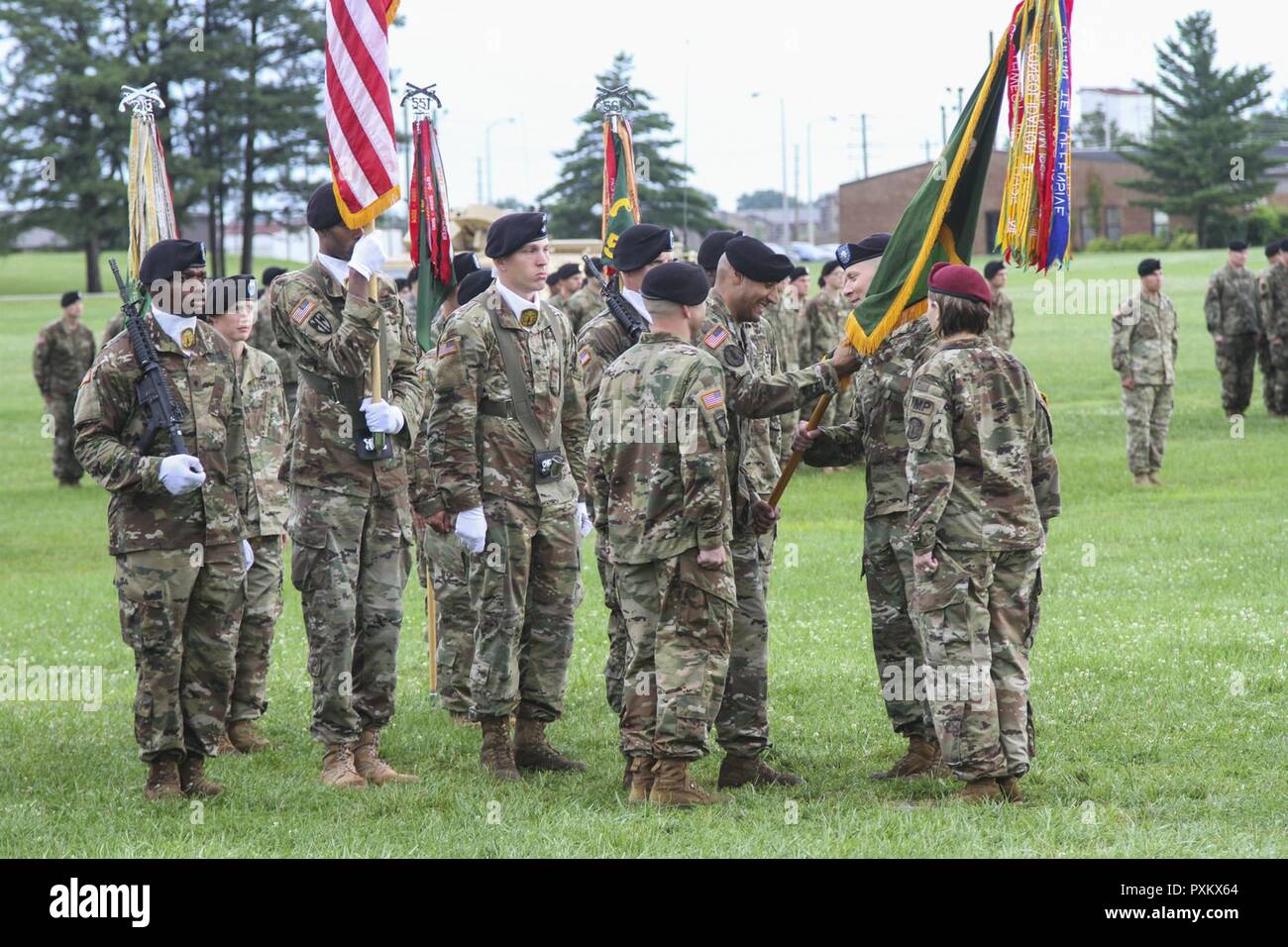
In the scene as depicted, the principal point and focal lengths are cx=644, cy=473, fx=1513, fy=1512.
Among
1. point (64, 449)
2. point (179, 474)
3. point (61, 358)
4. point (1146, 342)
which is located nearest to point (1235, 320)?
point (1146, 342)

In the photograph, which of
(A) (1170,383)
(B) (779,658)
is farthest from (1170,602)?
(A) (1170,383)

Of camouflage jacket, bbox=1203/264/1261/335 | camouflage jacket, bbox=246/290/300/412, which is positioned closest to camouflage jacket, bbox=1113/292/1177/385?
camouflage jacket, bbox=1203/264/1261/335

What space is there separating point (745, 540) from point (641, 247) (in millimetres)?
1709

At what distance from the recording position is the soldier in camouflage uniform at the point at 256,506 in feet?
26.6

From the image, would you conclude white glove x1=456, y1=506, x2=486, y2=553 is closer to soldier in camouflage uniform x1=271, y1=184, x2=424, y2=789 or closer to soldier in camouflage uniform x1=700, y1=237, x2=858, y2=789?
soldier in camouflage uniform x1=271, y1=184, x2=424, y2=789

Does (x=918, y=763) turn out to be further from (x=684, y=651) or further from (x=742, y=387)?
(x=742, y=387)

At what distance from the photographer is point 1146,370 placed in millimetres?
17828

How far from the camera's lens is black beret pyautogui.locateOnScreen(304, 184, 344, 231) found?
762 centimetres

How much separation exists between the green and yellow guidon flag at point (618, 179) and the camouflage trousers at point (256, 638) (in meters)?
3.33

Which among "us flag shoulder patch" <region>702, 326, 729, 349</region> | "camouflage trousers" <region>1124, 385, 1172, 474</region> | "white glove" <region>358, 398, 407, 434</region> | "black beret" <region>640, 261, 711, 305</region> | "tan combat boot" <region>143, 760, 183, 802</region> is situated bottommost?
"tan combat boot" <region>143, 760, 183, 802</region>

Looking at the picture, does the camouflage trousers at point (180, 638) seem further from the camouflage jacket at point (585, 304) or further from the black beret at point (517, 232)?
the camouflage jacket at point (585, 304)

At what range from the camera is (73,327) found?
70.2 ft

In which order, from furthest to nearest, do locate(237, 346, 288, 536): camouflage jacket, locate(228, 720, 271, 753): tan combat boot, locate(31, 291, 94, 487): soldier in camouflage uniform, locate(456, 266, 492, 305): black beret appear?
locate(31, 291, 94, 487): soldier in camouflage uniform → locate(237, 346, 288, 536): camouflage jacket → locate(456, 266, 492, 305): black beret → locate(228, 720, 271, 753): tan combat boot

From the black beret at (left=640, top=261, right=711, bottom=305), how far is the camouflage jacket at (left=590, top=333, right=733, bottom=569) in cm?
19
